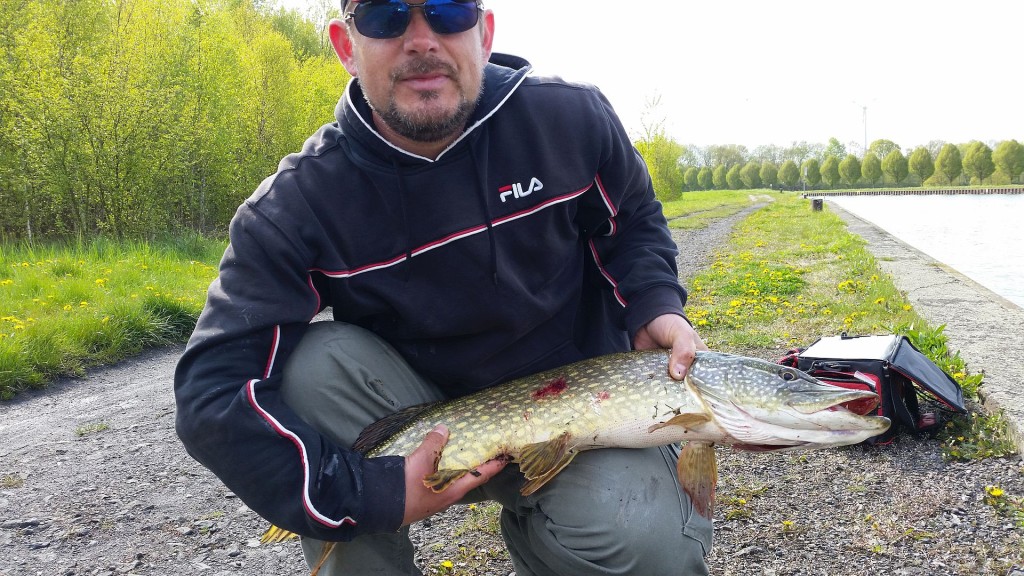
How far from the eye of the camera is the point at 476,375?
7.94 feet

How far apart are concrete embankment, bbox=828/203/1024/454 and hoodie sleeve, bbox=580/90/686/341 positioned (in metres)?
→ 1.79

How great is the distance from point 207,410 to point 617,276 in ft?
5.18

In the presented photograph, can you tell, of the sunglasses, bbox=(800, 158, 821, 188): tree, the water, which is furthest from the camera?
bbox=(800, 158, 821, 188): tree

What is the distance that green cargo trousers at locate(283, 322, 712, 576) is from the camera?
198 cm

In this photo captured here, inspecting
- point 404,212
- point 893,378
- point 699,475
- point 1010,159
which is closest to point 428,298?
point 404,212

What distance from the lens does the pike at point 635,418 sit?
2143 mm

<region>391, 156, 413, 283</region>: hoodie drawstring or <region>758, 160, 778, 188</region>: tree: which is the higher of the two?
<region>758, 160, 778, 188</region>: tree

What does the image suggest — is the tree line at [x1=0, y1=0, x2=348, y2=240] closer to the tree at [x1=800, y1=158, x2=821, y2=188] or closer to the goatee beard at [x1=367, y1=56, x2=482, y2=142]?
the goatee beard at [x1=367, y1=56, x2=482, y2=142]

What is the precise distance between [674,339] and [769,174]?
110 meters

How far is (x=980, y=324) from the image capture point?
15.8 ft

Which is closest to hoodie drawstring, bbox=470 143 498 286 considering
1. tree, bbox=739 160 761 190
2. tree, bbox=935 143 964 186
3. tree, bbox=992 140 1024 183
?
tree, bbox=992 140 1024 183

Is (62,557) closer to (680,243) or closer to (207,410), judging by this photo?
(207,410)

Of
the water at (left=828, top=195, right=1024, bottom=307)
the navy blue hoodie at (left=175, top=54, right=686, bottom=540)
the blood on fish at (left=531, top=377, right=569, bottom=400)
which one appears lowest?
the water at (left=828, top=195, right=1024, bottom=307)

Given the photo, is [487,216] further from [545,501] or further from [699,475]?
[699,475]
